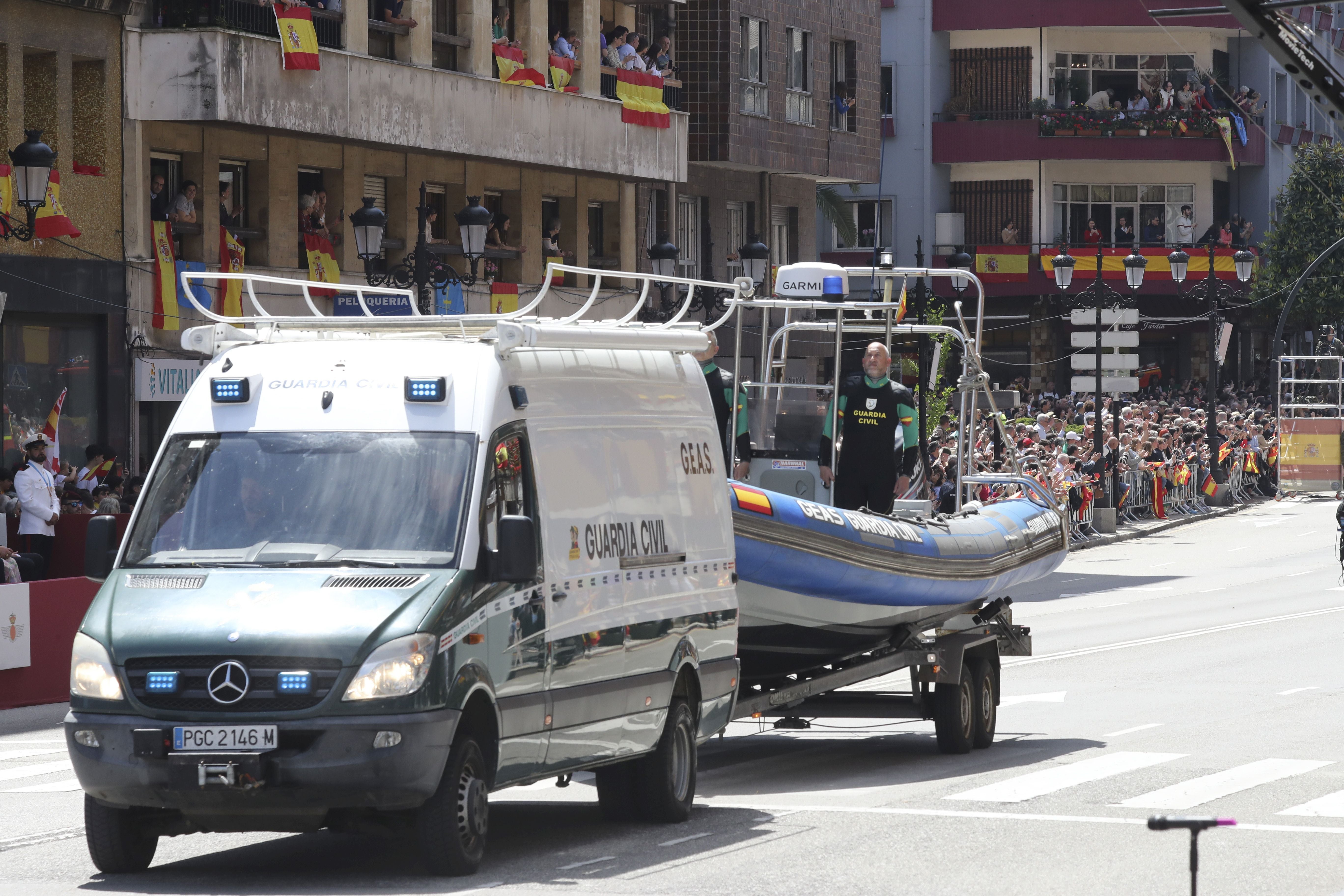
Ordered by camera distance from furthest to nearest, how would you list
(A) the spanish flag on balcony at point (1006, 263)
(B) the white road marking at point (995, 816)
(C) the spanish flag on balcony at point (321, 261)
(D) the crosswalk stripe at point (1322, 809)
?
(A) the spanish flag on balcony at point (1006, 263), (C) the spanish flag on balcony at point (321, 261), (D) the crosswalk stripe at point (1322, 809), (B) the white road marking at point (995, 816)

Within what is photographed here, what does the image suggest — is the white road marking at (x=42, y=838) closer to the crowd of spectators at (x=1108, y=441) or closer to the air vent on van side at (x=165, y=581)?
the air vent on van side at (x=165, y=581)

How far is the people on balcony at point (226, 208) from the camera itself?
31.8 meters

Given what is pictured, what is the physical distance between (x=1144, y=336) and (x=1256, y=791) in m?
58.6

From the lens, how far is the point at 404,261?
27391mm

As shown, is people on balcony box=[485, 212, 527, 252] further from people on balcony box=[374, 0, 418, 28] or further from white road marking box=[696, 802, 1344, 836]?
white road marking box=[696, 802, 1344, 836]

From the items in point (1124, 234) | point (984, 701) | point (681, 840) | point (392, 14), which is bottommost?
point (681, 840)

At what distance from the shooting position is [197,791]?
9.46 metres

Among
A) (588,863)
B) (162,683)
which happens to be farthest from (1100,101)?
(162,683)

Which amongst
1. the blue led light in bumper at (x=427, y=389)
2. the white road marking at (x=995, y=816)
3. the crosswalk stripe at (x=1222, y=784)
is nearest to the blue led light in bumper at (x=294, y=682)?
the blue led light in bumper at (x=427, y=389)

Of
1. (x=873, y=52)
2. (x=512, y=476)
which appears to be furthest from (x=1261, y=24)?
(x=873, y=52)

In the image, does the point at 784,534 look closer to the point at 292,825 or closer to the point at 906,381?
the point at 292,825

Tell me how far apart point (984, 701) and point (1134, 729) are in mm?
1632

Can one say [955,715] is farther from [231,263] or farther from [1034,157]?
[1034,157]

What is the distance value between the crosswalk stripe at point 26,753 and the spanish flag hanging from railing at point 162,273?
14536 millimetres
